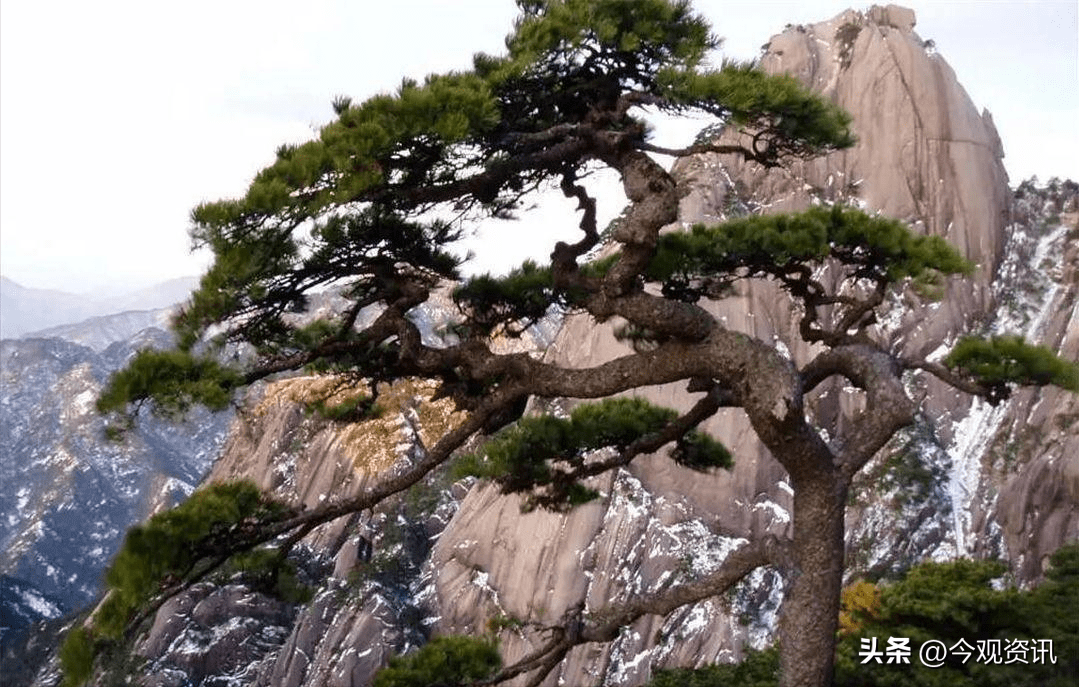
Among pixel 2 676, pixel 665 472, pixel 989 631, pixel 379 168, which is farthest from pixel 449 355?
pixel 2 676

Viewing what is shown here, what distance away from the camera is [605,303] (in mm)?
4656

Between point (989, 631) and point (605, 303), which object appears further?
point (989, 631)

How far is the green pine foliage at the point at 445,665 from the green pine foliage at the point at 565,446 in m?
1.05

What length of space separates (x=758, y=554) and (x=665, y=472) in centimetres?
1892

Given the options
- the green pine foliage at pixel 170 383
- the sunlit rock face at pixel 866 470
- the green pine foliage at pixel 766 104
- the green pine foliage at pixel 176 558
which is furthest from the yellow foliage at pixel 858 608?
the sunlit rock face at pixel 866 470

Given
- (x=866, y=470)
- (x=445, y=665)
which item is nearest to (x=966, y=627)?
(x=445, y=665)

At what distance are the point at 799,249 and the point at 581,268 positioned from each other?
133cm

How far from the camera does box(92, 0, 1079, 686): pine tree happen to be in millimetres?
3660

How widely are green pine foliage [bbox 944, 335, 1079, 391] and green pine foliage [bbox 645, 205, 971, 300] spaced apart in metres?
0.51

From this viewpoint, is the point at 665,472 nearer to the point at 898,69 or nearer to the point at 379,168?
the point at 898,69

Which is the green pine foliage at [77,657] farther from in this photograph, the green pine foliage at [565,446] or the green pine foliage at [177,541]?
the green pine foliage at [565,446]

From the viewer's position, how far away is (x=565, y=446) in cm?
548

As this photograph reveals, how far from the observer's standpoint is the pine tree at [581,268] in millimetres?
3660

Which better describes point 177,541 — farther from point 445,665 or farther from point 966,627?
point 966,627
